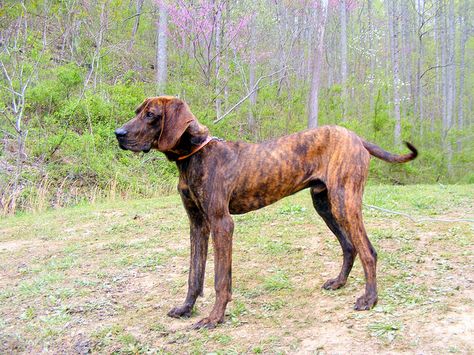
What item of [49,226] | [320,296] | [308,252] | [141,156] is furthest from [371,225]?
[141,156]

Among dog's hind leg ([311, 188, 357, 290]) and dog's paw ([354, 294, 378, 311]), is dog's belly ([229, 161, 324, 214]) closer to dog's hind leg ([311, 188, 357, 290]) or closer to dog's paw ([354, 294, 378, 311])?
dog's hind leg ([311, 188, 357, 290])

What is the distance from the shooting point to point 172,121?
387 cm

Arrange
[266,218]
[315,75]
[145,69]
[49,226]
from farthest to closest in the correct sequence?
1. [145,69]
2. [315,75]
3. [49,226]
4. [266,218]

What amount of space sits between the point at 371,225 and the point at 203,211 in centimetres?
353

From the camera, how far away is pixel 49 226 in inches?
330

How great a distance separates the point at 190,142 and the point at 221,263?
973 mm

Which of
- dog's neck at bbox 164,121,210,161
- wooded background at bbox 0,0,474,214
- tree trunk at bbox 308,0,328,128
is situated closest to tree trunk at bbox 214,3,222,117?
wooded background at bbox 0,0,474,214

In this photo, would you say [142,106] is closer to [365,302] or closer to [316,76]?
[365,302]

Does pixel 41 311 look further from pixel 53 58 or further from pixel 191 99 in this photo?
pixel 53 58

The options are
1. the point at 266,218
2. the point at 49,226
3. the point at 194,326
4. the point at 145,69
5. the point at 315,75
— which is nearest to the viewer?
the point at 194,326

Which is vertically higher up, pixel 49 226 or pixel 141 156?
pixel 141 156

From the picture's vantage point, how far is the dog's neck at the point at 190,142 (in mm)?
3941

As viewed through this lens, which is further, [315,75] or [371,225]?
[315,75]

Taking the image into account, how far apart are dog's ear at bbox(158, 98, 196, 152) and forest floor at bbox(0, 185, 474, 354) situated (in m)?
1.48
